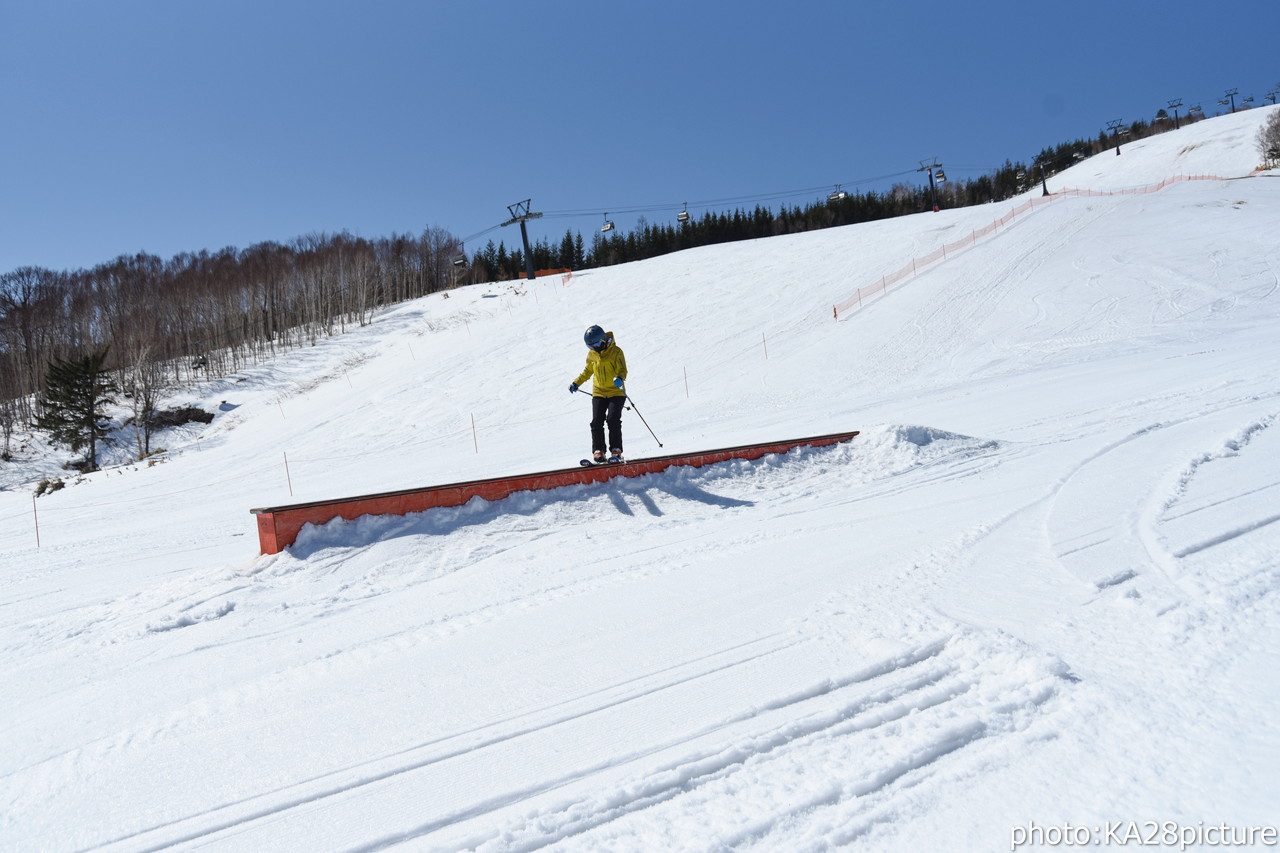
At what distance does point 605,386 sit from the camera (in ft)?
27.0

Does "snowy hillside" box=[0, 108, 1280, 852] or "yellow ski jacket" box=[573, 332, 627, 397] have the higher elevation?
"yellow ski jacket" box=[573, 332, 627, 397]

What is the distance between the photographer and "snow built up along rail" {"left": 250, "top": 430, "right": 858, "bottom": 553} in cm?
620

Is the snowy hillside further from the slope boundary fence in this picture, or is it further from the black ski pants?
the slope boundary fence

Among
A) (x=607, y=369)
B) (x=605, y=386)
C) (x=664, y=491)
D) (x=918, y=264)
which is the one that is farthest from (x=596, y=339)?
(x=918, y=264)

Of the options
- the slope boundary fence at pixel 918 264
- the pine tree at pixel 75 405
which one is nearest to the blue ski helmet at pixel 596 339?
the slope boundary fence at pixel 918 264

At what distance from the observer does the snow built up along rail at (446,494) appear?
6195 millimetres

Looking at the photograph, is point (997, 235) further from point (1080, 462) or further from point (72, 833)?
point (72, 833)

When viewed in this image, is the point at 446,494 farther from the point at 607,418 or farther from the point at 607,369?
the point at 607,369

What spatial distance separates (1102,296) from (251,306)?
66208mm

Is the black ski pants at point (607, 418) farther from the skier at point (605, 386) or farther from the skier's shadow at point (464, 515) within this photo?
the skier's shadow at point (464, 515)

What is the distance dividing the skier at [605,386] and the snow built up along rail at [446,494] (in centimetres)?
60

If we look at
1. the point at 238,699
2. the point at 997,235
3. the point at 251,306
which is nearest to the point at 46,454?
the point at 251,306

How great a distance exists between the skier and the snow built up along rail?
605 millimetres

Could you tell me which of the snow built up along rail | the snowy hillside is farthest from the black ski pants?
the snowy hillside
